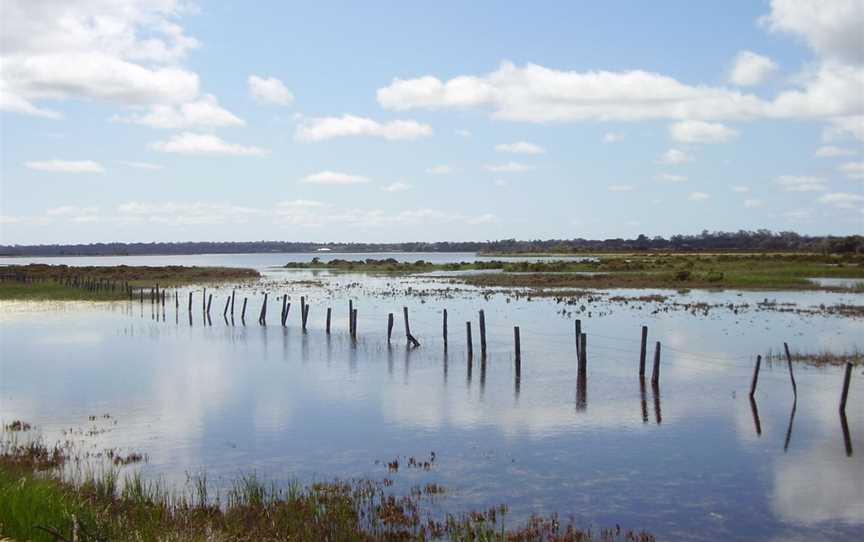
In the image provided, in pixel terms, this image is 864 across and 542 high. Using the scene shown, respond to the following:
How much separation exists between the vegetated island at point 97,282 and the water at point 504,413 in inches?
947

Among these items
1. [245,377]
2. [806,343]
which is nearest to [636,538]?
[245,377]

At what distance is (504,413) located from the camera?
23.2 m

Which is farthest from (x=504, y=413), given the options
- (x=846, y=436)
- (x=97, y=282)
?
(x=97, y=282)

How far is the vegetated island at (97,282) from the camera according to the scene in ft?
225

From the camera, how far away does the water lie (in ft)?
51.3

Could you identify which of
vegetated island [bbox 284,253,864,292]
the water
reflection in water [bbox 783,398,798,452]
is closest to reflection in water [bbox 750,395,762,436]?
the water

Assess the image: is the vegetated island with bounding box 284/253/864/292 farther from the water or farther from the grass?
the grass

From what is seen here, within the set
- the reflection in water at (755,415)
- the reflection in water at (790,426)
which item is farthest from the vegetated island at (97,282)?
the reflection in water at (790,426)

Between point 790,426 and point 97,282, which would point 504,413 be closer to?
point 790,426

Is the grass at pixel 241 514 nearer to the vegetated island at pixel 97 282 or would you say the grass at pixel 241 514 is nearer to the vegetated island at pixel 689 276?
the vegetated island at pixel 97 282

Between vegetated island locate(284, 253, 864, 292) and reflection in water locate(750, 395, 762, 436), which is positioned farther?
vegetated island locate(284, 253, 864, 292)

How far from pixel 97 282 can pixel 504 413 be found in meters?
69.8

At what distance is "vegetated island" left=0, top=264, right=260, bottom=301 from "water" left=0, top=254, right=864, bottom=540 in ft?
78.9

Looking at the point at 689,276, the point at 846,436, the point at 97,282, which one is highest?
the point at 689,276
